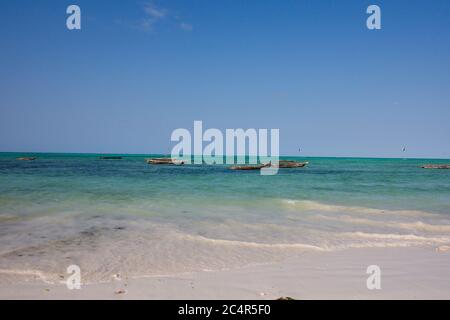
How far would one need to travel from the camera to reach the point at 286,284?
17.7 ft

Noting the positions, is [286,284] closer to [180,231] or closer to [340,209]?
[180,231]

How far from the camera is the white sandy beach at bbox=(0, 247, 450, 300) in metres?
4.91

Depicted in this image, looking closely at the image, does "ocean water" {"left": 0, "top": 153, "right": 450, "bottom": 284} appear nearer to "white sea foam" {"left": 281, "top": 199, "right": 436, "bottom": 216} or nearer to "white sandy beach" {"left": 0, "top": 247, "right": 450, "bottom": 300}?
"white sea foam" {"left": 281, "top": 199, "right": 436, "bottom": 216}

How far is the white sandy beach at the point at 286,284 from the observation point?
16.1 feet

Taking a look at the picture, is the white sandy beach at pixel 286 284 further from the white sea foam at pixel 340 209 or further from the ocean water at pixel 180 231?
the white sea foam at pixel 340 209

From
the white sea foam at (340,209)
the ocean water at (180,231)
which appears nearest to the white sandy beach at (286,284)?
the ocean water at (180,231)

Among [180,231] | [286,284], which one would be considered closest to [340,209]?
[180,231]

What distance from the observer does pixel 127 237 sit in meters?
8.73

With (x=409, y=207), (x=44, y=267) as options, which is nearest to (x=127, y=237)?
(x=44, y=267)

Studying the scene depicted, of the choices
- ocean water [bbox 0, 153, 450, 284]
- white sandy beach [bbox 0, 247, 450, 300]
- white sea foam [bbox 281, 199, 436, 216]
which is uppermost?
white sandy beach [bbox 0, 247, 450, 300]

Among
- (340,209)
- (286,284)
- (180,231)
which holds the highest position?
(286,284)

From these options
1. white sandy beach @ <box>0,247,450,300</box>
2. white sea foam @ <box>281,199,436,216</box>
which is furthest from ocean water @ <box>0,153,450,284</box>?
white sandy beach @ <box>0,247,450,300</box>
